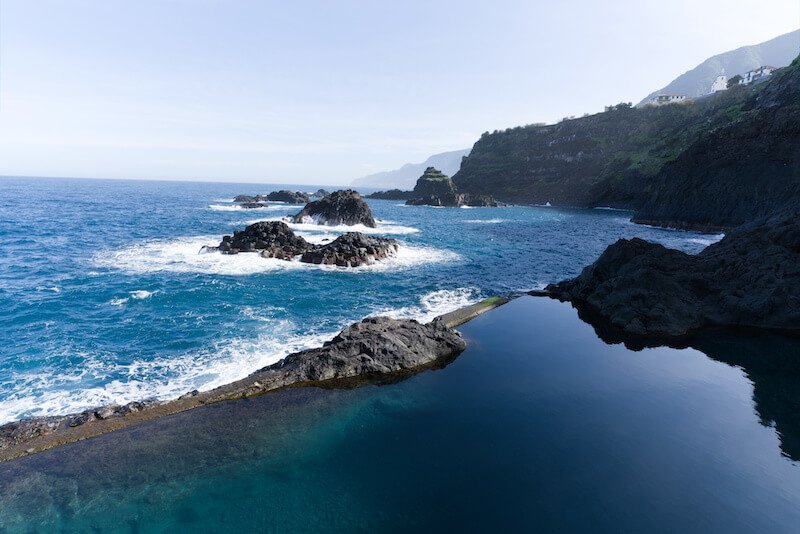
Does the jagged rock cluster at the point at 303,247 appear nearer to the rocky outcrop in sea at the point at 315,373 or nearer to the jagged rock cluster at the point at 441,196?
the rocky outcrop in sea at the point at 315,373

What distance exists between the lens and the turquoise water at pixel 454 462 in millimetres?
10695

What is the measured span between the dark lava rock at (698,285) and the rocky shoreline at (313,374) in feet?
44.4

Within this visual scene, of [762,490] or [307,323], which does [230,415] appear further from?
[762,490]

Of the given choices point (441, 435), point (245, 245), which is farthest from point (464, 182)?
point (441, 435)

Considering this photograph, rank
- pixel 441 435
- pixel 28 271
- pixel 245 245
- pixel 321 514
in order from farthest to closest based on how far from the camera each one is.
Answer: pixel 245 245 < pixel 28 271 < pixel 441 435 < pixel 321 514

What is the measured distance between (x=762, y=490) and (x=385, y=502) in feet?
38.0

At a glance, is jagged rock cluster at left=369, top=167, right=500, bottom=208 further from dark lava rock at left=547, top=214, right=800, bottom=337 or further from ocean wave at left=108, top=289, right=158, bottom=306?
ocean wave at left=108, top=289, right=158, bottom=306

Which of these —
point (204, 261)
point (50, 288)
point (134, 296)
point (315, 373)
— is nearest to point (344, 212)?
point (204, 261)

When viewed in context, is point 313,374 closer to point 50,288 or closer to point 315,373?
point 315,373

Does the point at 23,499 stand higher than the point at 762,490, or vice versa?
the point at 762,490

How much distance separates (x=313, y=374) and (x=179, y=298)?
17.7m

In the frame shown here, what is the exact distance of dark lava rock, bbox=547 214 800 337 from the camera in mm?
25500

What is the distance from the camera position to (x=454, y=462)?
1282cm

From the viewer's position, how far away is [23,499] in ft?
37.0
